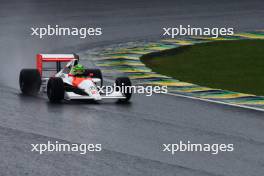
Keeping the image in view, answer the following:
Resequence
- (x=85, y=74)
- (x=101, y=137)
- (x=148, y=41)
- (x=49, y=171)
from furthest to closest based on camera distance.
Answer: (x=148, y=41) → (x=85, y=74) → (x=101, y=137) → (x=49, y=171)

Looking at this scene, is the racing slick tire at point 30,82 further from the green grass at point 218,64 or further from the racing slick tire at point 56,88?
the green grass at point 218,64

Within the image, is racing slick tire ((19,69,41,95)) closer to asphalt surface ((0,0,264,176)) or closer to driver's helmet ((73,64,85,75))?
asphalt surface ((0,0,264,176))

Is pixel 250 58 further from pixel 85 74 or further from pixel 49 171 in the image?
pixel 49 171

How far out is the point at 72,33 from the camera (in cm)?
3058

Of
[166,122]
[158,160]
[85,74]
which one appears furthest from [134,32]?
[158,160]

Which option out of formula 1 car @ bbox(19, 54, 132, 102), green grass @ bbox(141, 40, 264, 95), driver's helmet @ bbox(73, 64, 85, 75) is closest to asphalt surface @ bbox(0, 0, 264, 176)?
formula 1 car @ bbox(19, 54, 132, 102)

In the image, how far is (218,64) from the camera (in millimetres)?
25281

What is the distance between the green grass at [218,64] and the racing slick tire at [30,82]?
3.73m

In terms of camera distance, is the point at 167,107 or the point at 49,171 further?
the point at 167,107

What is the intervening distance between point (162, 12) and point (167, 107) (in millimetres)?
15945

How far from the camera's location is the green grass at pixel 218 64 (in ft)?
73.1

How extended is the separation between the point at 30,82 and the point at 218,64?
21.5 feet

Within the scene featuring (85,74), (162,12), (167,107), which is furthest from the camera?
(162,12)

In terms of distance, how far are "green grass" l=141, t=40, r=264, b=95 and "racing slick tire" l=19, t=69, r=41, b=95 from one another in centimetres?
373
